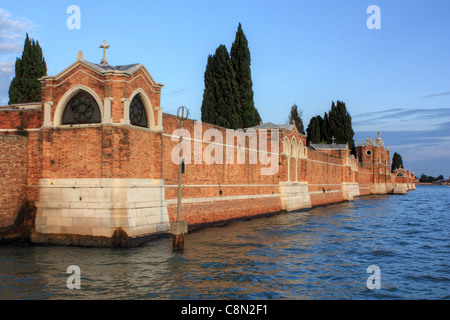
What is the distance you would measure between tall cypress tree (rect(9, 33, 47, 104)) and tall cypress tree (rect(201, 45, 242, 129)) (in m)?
15.7

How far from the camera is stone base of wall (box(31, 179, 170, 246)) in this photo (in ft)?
48.6

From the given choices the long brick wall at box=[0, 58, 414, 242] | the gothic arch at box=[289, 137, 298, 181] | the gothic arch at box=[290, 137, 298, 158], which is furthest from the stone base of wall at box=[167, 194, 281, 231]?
the gothic arch at box=[290, 137, 298, 158]

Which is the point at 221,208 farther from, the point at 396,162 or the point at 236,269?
the point at 396,162

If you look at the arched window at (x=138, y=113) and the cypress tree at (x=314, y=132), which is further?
the cypress tree at (x=314, y=132)

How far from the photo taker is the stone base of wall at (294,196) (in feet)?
108

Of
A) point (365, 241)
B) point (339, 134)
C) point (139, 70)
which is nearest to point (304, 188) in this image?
point (365, 241)

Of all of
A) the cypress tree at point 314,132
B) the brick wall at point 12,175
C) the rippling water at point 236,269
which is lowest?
the rippling water at point 236,269

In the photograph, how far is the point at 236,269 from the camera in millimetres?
11969

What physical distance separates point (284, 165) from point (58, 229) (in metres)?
20.8

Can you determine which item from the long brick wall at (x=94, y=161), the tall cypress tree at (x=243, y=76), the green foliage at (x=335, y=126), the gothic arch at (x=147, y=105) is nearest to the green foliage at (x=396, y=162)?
the green foliage at (x=335, y=126)

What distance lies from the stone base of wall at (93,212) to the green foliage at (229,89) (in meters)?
26.4

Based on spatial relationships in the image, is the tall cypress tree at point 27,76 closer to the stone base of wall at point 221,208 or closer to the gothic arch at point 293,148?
the stone base of wall at point 221,208

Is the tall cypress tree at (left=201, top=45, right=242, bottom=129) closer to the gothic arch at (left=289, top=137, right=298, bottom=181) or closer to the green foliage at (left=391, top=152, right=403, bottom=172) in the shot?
the gothic arch at (left=289, top=137, right=298, bottom=181)
